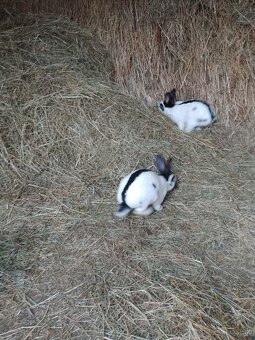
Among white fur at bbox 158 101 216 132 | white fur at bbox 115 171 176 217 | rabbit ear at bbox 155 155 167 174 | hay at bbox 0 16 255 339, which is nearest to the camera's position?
hay at bbox 0 16 255 339

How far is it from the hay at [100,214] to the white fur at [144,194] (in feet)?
0.26

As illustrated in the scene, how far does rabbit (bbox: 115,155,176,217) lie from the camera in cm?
284

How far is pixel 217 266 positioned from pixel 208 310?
0.41 meters

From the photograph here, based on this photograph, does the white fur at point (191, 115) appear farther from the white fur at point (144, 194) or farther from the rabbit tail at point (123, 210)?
the rabbit tail at point (123, 210)

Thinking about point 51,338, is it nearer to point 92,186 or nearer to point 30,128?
point 92,186

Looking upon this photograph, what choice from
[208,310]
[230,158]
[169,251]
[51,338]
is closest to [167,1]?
[230,158]

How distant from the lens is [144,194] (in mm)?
2836

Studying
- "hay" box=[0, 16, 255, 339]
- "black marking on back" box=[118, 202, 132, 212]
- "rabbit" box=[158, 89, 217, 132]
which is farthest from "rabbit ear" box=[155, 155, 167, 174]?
"rabbit" box=[158, 89, 217, 132]

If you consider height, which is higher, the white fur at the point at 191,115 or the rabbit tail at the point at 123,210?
the white fur at the point at 191,115

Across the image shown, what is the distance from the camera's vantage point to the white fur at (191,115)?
4.00 meters

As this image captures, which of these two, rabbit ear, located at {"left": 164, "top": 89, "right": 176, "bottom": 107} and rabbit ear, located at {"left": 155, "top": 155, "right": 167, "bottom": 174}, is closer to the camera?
rabbit ear, located at {"left": 155, "top": 155, "right": 167, "bottom": 174}

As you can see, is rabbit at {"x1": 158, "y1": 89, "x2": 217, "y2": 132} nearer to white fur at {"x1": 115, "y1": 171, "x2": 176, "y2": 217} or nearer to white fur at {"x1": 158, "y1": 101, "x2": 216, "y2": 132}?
white fur at {"x1": 158, "y1": 101, "x2": 216, "y2": 132}

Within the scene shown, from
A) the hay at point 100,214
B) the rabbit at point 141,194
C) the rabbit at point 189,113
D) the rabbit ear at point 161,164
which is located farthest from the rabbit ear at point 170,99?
the rabbit at point 141,194

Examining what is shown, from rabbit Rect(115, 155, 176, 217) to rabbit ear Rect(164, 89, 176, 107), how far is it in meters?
1.16
